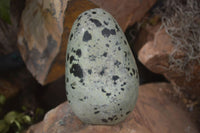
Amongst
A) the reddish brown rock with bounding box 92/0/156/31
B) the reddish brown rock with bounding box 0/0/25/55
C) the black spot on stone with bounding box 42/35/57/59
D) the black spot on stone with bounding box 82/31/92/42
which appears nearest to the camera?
the black spot on stone with bounding box 82/31/92/42

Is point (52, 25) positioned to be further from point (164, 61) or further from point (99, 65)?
point (164, 61)

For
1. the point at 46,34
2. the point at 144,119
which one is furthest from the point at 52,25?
the point at 144,119

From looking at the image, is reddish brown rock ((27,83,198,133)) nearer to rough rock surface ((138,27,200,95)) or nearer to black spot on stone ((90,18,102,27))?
rough rock surface ((138,27,200,95))

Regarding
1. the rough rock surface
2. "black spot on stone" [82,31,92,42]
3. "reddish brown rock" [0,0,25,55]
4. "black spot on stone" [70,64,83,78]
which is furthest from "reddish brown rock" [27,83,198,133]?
"reddish brown rock" [0,0,25,55]

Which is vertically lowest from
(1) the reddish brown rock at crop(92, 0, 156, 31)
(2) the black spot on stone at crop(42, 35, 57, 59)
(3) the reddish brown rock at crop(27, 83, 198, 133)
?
(3) the reddish brown rock at crop(27, 83, 198, 133)

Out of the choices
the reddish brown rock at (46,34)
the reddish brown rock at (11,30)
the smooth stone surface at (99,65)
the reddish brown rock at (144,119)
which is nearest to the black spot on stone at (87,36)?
the smooth stone surface at (99,65)

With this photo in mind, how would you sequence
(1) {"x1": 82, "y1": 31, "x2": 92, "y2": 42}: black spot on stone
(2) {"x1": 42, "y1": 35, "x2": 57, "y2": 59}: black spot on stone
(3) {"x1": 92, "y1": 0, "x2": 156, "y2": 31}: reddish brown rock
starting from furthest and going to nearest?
1. (2) {"x1": 42, "y1": 35, "x2": 57, "y2": 59}: black spot on stone
2. (3) {"x1": 92, "y1": 0, "x2": 156, "y2": 31}: reddish brown rock
3. (1) {"x1": 82, "y1": 31, "x2": 92, "y2": 42}: black spot on stone
